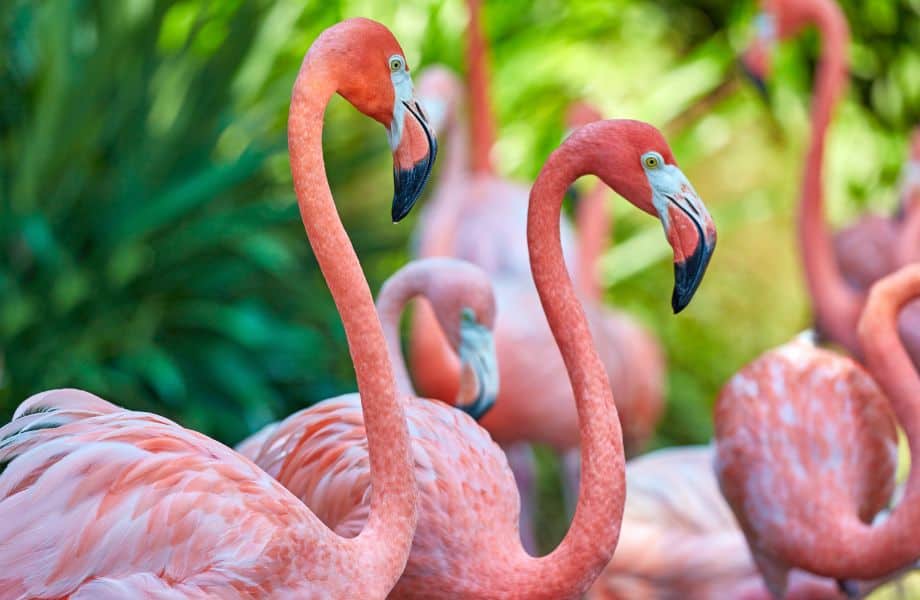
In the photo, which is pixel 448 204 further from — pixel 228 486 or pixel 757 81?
pixel 228 486

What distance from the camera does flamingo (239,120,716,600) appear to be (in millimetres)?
2654

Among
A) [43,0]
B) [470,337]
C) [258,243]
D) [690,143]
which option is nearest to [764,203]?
[690,143]

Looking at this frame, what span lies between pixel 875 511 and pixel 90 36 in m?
3.58

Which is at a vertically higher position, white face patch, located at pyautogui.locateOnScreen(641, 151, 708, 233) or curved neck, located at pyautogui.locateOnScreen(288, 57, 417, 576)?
white face patch, located at pyautogui.locateOnScreen(641, 151, 708, 233)

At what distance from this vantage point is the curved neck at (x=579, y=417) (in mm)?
2658

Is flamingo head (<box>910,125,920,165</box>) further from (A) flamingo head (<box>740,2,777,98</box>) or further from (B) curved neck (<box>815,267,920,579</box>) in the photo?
(B) curved neck (<box>815,267,920,579</box>)

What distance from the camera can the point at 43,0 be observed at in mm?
5414

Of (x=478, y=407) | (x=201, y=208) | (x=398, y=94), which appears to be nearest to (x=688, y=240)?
(x=398, y=94)

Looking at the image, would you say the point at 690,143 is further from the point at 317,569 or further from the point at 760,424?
the point at 317,569

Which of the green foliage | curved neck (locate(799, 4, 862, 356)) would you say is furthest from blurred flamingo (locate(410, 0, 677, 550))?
curved neck (locate(799, 4, 862, 356))

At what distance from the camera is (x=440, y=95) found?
17.5 ft

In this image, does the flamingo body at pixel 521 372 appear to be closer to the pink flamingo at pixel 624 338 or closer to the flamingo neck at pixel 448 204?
the flamingo neck at pixel 448 204

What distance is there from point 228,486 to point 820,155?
3.16 m

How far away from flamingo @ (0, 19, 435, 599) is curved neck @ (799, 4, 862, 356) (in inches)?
107
